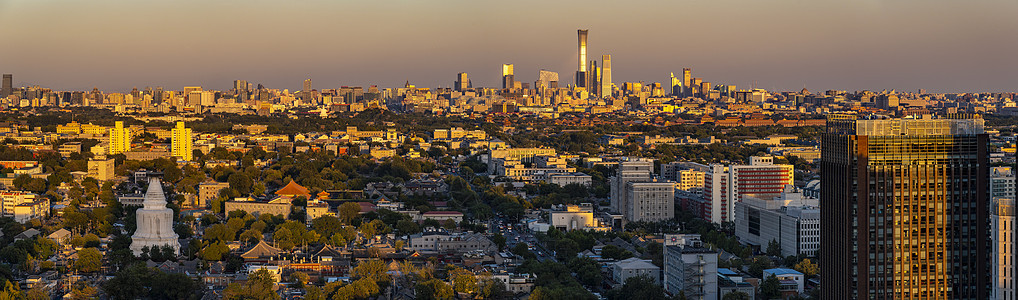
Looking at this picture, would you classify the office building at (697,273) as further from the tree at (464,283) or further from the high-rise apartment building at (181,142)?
the high-rise apartment building at (181,142)

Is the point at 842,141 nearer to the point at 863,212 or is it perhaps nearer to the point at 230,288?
the point at 863,212

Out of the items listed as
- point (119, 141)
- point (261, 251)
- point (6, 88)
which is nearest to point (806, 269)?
point (261, 251)

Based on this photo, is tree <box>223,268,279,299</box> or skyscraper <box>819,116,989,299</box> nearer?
skyscraper <box>819,116,989,299</box>

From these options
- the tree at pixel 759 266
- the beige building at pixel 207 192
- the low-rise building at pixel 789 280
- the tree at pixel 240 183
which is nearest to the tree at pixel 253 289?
the low-rise building at pixel 789 280

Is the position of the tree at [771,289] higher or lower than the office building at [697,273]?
lower

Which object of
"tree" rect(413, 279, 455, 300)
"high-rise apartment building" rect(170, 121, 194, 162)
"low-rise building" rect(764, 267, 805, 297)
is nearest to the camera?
"tree" rect(413, 279, 455, 300)

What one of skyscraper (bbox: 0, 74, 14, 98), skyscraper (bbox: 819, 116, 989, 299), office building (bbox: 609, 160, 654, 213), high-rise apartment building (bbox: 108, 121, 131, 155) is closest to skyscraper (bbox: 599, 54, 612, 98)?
skyscraper (bbox: 0, 74, 14, 98)

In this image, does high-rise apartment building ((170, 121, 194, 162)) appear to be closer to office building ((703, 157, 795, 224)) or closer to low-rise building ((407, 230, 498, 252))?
low-rise building ((407, 230, 498, 252))

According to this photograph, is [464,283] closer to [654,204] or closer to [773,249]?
[773,249]
